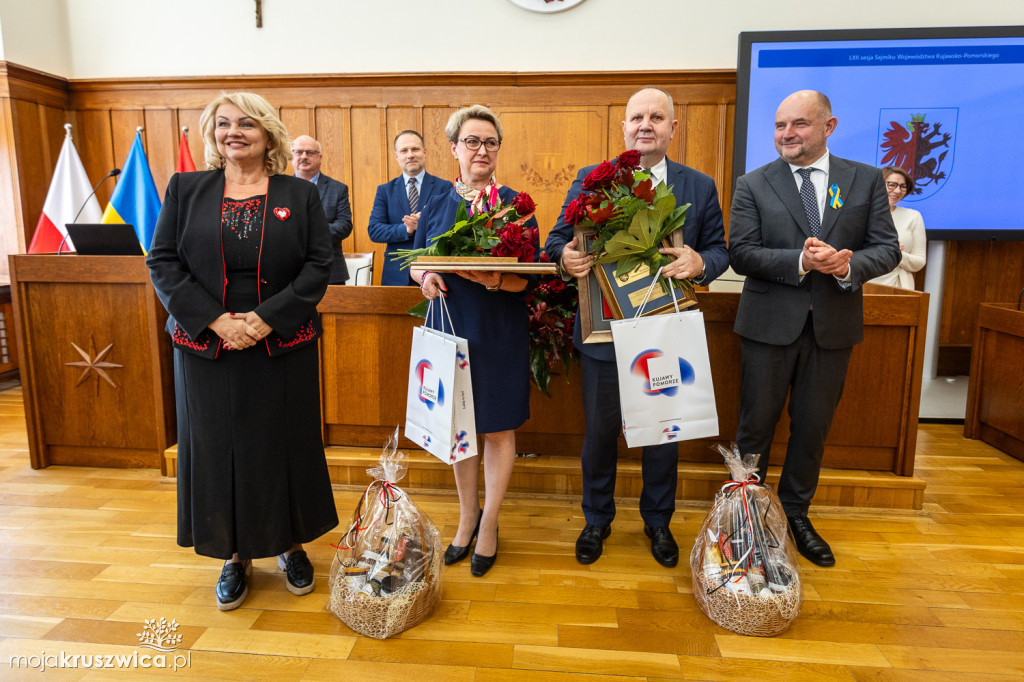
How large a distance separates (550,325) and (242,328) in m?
1.27

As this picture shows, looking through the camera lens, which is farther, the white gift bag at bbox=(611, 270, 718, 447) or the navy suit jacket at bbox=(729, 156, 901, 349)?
the navy suit jacket at bbox=(729, 156, 901, 349)

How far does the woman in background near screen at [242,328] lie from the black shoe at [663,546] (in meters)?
1.29

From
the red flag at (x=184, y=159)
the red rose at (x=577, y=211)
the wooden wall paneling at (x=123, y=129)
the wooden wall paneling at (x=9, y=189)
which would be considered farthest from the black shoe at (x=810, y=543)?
the wooden wall paneling at (x=9, y=189)

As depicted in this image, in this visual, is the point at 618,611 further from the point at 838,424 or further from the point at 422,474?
the point at 838,424

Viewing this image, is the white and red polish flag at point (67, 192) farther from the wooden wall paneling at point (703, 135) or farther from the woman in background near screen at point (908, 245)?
the woman in background near screen at point (908, 245)

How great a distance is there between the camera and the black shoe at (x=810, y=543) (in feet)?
7.63

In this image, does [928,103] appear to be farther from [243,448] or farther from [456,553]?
[243,448]

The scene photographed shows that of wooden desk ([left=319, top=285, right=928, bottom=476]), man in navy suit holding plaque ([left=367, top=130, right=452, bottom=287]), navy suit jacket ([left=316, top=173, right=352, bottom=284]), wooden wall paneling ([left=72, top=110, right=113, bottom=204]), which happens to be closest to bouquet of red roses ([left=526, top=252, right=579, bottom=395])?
wooden desk ([left=319, top=285, right=928, bottom=476])

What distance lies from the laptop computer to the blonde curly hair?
160 centimetres

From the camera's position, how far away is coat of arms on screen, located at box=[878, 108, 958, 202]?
446cm

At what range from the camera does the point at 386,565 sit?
1.88 metres

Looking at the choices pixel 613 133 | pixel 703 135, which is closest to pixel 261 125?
pixel 613 133

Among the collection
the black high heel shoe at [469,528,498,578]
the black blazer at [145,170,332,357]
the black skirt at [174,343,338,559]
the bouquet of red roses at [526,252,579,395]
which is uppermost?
the black blazer at [145,170,332,357]

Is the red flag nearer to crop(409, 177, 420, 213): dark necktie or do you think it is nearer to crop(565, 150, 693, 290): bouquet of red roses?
crop(409, 177, 420, 213): dark necktie
